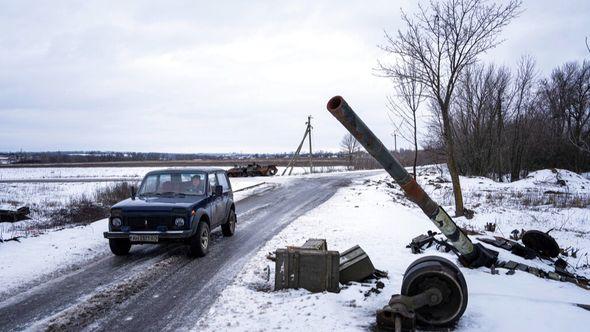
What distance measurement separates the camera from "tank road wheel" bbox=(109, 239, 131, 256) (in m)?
8.34

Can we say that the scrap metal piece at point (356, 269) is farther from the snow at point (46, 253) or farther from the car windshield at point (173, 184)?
the snow at point (46, 253)

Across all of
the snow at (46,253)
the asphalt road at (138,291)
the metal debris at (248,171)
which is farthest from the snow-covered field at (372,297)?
the metal debris at (248,171)

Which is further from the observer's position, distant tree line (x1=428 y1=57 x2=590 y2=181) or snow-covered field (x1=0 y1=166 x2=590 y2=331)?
distant tree line (x1=428 y1=57 x2=590 y2=181)

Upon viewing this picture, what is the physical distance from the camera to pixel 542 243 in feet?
27.8

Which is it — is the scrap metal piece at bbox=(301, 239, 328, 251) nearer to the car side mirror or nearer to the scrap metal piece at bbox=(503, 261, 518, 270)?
the scrap metal piece at bbox=(503, 261, 518, 270)

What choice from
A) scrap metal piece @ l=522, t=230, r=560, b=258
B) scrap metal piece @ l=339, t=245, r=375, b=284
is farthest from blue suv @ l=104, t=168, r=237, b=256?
scrap metal piece @ l=522, t=230, r=560, b=258

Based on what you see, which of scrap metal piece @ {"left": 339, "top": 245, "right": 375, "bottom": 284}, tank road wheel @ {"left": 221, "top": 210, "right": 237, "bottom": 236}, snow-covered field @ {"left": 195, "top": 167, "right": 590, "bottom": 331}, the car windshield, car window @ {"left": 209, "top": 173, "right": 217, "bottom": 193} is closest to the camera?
snow-covered field @ {"left": 195, "top": 167, "right": 590, "bottom": 331}

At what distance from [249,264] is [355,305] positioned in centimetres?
279

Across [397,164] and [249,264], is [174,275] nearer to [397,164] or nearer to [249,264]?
[249,264]

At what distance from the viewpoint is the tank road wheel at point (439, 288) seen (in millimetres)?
4645

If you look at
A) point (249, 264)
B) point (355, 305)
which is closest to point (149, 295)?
point (249, 264)

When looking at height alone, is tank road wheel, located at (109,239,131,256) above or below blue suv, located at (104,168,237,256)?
below

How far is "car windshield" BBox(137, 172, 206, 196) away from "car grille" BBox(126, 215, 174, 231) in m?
1.19

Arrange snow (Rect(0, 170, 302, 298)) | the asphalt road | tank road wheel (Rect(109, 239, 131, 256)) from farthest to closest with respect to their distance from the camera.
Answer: tank road wheel (Rect(109, 239, 131, 256)) → snow (Rect(0, 170, 302, 298)) → the asphalt road
